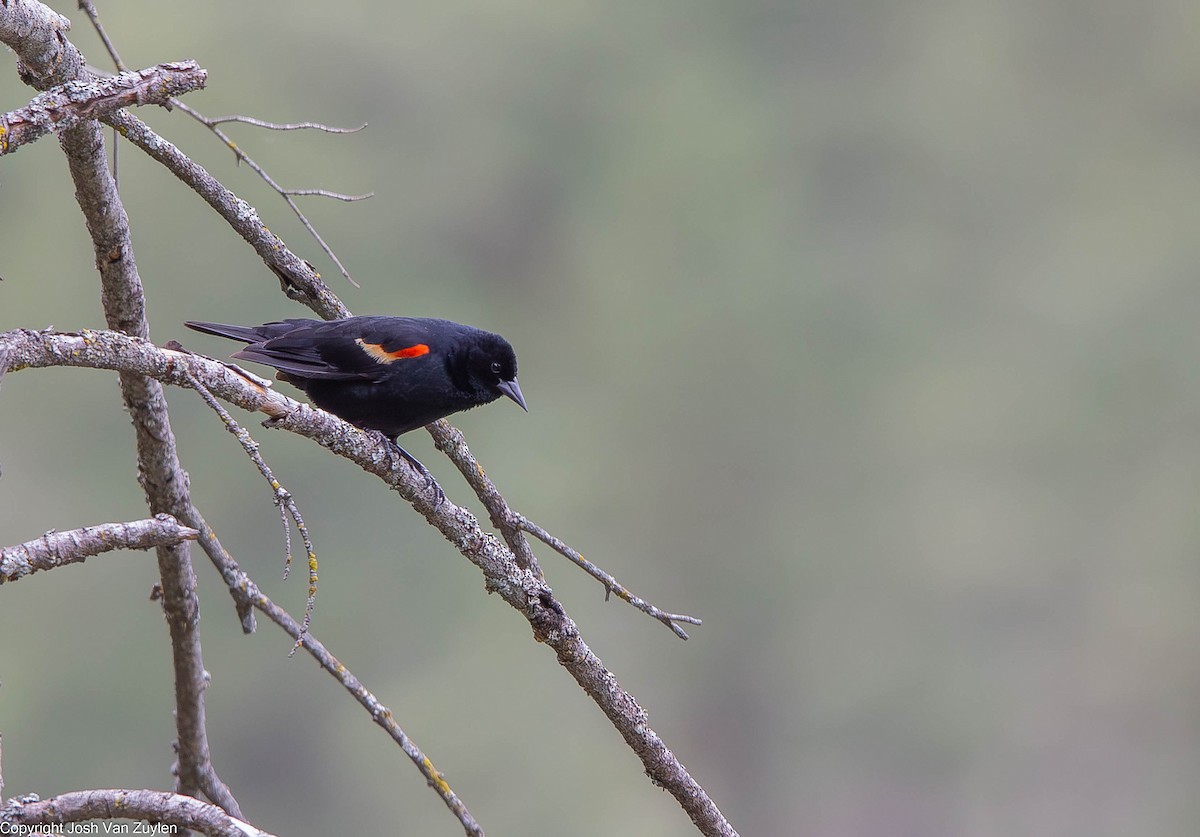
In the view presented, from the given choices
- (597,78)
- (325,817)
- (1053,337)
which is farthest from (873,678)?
(597,78)

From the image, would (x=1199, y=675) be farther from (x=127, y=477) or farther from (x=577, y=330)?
(x=127, y=477)

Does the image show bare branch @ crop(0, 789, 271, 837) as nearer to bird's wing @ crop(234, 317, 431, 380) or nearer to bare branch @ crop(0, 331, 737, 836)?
bare branch @ crop(0, 331, 737, 836)

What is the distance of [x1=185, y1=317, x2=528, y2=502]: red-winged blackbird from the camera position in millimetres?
5328

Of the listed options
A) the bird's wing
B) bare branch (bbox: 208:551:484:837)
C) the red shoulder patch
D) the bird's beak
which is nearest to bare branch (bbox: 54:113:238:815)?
bare branch (bbox: 208:551:484:837)

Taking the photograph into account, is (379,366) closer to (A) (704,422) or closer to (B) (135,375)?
(B) (135,375)

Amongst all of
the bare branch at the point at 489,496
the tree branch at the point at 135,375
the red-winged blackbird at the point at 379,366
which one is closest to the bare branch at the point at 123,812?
the tree branch at the point at 135,375

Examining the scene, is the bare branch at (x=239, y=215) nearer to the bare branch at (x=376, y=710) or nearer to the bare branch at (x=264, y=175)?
the bare branch at (x=264, y=175)

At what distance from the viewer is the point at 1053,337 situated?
37688mm

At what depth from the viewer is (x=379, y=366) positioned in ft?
17.7

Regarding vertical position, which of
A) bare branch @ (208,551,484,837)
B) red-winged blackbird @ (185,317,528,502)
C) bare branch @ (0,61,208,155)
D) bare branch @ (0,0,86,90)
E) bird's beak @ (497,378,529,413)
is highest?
bird's beak @ (497,378,529,413)

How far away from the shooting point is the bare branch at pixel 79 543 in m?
2.35

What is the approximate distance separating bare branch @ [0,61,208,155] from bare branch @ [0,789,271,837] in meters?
1.38

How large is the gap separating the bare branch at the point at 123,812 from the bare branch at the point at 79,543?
55cm

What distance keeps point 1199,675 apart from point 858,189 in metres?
20.8
